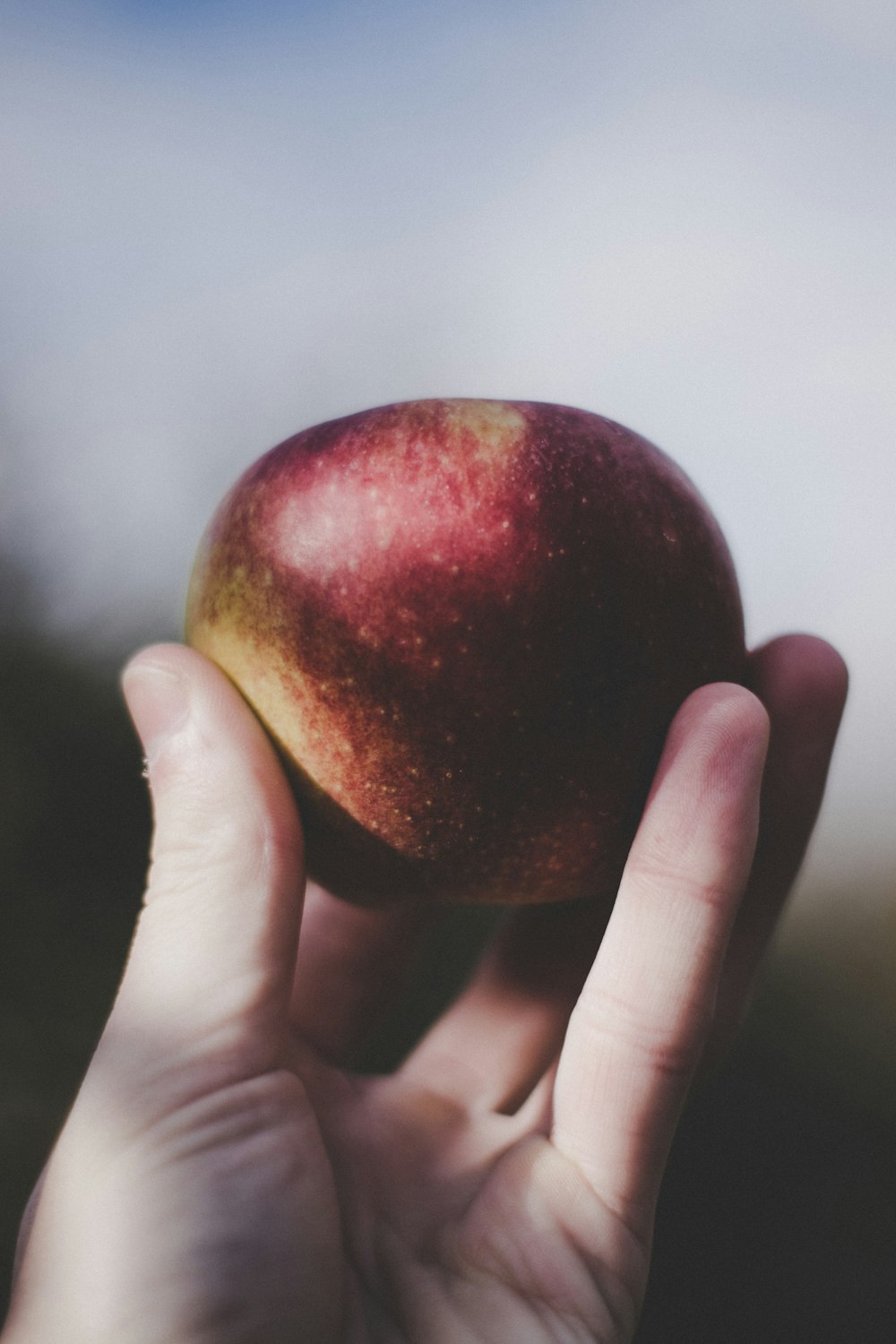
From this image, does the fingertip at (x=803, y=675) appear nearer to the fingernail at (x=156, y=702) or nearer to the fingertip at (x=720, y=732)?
the fingertip at (x=720, y=732)

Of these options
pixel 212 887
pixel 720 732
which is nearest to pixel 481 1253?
pixel 212 887

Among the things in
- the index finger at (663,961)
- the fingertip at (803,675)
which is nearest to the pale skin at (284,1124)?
the index finger at (663,961)

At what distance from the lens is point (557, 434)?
0.82 m

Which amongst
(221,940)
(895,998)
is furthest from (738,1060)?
(221,940)

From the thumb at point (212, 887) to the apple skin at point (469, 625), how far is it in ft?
0.18

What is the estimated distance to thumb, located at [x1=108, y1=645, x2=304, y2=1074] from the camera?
30.1 inches

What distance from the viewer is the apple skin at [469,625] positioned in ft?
2.56

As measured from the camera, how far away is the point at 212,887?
78cm

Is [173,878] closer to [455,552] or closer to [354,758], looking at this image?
[354,758]

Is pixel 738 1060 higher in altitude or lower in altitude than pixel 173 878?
lower

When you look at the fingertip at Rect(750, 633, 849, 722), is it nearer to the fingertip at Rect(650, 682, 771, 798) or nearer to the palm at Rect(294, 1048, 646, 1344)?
the fingertip at Rect(650, 682, 771, 798)

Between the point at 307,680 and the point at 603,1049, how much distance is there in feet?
1.33

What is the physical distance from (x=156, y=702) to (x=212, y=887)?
176 mm

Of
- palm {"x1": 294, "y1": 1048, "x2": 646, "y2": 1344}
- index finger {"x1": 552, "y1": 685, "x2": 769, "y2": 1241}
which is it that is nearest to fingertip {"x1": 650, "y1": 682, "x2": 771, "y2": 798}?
index finger {"x1": 552, "y1": 685, "x2": 769, "y2": 1241}
